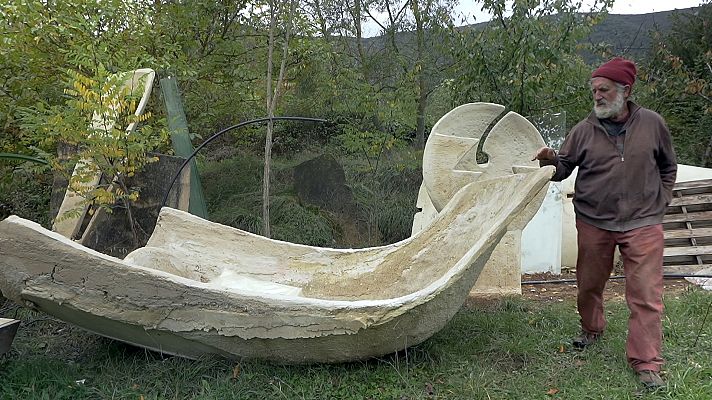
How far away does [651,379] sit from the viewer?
9.45 feet

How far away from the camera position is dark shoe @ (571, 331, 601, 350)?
3.45 meters

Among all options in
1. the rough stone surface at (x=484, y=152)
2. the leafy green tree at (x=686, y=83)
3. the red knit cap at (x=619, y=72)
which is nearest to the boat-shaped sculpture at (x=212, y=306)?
the red knit cap at (x=619, y=72)

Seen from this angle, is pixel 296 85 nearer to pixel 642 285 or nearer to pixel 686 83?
pixel 686 83

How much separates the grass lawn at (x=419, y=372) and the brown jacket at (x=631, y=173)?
0.79m

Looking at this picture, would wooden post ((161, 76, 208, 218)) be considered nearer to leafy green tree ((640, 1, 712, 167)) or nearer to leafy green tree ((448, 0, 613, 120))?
leafy green tree ((448, 0, 613, 120))

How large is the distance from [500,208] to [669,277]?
2.46 meters

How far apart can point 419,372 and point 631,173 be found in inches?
60.3

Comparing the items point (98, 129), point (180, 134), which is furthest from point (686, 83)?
point (98, 129)

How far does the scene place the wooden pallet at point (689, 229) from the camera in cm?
525

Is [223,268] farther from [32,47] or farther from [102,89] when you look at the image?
[32,47]

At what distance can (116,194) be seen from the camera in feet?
14.7

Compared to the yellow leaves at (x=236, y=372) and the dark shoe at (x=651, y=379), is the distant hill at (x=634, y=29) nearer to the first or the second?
the dark shoe at (x=651, y=379)

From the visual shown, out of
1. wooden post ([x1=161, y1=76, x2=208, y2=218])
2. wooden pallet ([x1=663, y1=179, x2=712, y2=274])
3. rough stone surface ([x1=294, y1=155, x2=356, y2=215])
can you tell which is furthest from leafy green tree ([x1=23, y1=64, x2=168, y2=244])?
wooden pallet ([x1=663, y1=179, x2=712, y2=274])

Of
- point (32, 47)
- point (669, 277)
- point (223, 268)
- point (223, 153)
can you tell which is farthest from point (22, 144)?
point (669, 277)
